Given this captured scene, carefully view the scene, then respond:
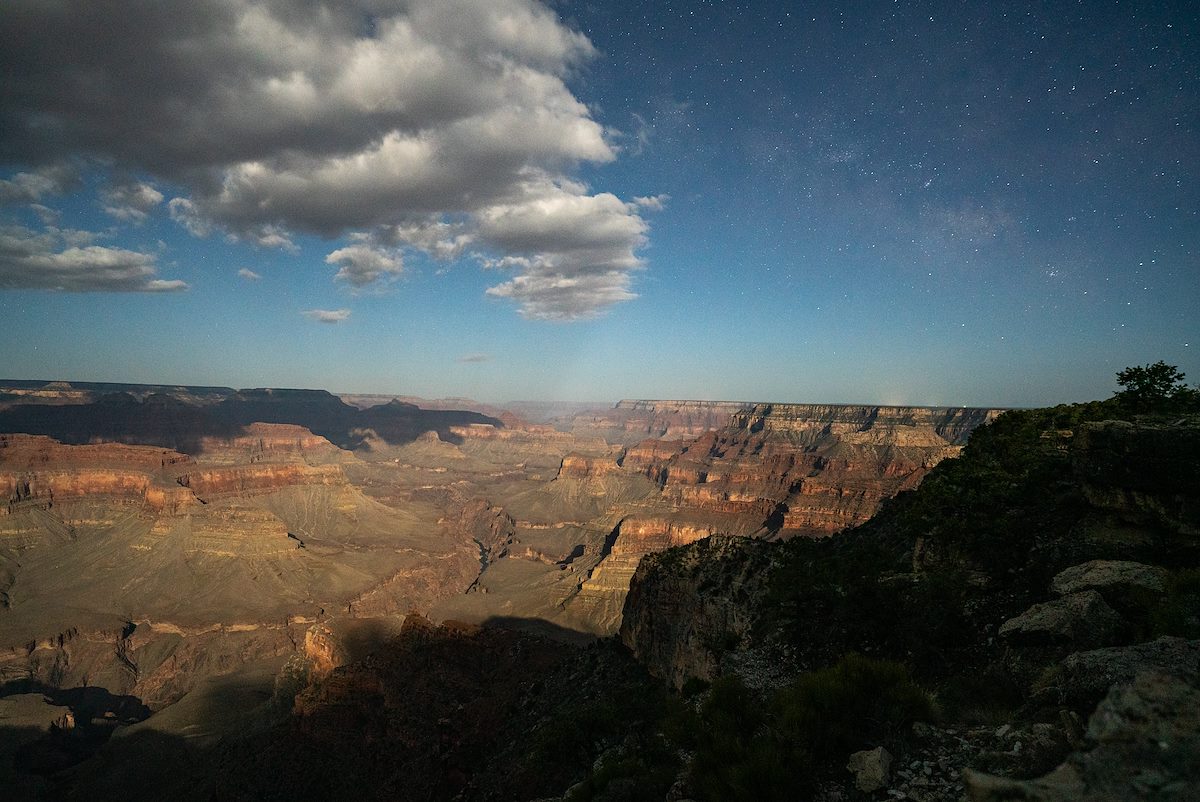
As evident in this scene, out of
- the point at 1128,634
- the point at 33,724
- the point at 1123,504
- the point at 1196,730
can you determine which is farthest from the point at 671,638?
the point at 33,724

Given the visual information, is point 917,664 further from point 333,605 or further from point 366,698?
point 333,605

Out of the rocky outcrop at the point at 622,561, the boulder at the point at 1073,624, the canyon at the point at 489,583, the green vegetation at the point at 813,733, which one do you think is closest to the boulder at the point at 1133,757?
the canyon at the point at 489,583

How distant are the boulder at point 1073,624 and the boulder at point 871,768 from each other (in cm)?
402

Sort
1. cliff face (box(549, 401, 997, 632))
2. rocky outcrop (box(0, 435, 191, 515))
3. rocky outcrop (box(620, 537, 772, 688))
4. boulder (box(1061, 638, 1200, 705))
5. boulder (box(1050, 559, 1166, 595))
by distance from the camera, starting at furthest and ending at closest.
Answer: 1. rocky outcrop (box(0, 435, 191, 515))
2. cliff face (box(549, 401, 997, 632))
3. rocky outcrop (box(620, 537, 772, 688))
4. boulder (box(1050, 559, 1166, 595))
5. boulder (box(1061, 638, 1200, 705))

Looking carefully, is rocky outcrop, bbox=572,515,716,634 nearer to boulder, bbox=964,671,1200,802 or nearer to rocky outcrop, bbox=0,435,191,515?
boulder, bbox=964,671,1200,802

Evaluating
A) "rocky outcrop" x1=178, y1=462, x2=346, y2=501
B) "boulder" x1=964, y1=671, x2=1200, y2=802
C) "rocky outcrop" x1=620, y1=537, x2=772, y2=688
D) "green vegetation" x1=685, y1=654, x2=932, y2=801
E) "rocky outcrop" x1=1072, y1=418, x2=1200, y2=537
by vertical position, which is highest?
"rocky outcrop" x1=1072, y1=418, x2=1200, y2=537

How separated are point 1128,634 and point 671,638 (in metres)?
19.1

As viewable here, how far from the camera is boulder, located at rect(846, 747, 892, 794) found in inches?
216

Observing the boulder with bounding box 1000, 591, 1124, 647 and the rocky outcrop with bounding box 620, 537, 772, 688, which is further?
the rocky outcrop with bounding box 620, 537, 772, 688

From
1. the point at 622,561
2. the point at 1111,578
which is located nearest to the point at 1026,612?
the point at 1111,578

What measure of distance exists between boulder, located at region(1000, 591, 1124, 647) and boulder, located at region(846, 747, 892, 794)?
4.02m

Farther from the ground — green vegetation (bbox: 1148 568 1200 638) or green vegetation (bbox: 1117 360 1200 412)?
green vegetation (bbox: 1117 360 1200 412)

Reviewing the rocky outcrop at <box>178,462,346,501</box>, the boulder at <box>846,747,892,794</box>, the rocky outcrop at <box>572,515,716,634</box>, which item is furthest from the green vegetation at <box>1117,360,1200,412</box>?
the rocky outcrop at <box>178,462,346,501</box>

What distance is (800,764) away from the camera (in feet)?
19.5
